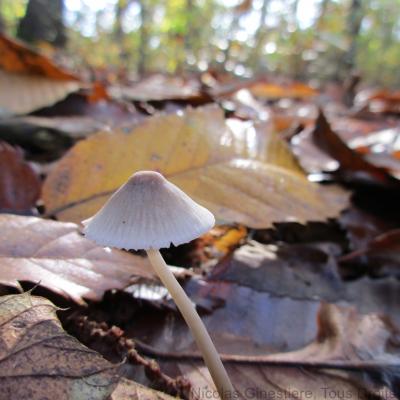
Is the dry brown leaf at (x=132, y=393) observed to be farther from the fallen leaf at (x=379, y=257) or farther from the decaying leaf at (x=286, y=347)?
the fallen leaf at (x=379, y=257)

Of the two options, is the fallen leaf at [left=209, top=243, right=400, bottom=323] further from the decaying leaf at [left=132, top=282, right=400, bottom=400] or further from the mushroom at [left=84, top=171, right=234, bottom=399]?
the mushroom at [left=84, top=171, right=234, bottom=399]

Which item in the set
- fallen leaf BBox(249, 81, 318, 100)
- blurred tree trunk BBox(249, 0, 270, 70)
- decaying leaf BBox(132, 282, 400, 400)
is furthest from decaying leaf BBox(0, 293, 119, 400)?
blurred tree trunk BBox(249, 0, 270, 70)

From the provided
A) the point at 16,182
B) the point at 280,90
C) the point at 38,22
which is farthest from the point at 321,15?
the point at 16,182

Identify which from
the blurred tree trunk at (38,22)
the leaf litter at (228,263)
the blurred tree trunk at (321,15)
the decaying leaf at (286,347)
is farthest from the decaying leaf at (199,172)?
the blurred tree trunk at (321,15)

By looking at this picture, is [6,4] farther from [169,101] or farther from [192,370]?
[192,370]

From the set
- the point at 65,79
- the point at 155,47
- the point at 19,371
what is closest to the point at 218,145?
the point at 19,371
